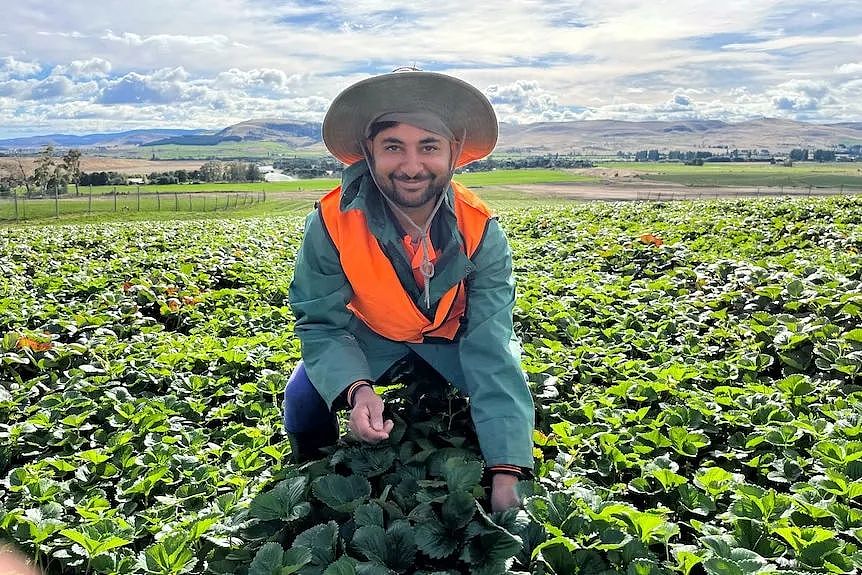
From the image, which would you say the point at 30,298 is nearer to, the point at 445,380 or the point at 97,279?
the point at 97,279

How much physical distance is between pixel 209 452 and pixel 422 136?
1.81 m

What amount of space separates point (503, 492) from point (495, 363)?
0.53 m

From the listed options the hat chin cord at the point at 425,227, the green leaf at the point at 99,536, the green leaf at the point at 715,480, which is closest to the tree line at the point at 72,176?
the hat chin cord at the point at 425,227

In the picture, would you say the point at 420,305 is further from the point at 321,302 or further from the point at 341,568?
the point at 341,568

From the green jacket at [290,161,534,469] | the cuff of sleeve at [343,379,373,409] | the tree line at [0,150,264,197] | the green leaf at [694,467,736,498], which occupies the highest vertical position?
the tree line at [0,150,264,197]

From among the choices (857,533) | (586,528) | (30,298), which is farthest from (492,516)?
(30,298)

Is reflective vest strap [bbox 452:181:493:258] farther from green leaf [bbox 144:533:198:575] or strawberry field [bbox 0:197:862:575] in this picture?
green leaf [bbox 144:533:198:575]

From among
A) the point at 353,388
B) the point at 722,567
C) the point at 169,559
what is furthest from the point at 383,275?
the point at 722,567

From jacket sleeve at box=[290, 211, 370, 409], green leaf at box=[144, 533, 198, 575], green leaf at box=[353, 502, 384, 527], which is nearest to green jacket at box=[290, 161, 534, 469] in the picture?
jacket sleeve at box=[290, 211, 370, 409]

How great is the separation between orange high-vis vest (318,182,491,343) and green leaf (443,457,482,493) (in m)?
0.70

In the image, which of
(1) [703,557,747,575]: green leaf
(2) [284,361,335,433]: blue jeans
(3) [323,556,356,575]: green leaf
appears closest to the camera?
(1) [703,557,747,575]: green leaf

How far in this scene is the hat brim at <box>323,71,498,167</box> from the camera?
2822 mm

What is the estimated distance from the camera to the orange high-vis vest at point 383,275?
2.95 m

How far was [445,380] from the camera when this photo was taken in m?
3.46
